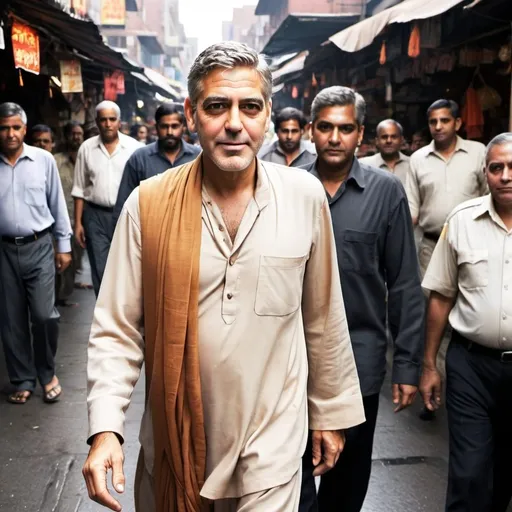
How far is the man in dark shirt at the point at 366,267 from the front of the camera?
10.3ft

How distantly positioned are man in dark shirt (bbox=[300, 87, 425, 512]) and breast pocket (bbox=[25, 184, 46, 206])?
113 inches

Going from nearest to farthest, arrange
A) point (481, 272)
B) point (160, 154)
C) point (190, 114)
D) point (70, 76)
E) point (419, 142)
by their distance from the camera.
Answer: point (190, 114) < point (481, 272) < point (160, 154) < point (419, 142) < point (70, 76)

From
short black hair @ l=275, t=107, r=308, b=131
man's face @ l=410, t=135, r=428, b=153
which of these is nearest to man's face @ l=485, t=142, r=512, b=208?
short black hair @ l=275, t=107, r=308, b=131

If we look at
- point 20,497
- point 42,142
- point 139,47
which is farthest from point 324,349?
point 139,47

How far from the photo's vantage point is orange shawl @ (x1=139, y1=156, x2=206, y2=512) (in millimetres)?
2123

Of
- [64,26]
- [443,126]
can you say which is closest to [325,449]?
[443,126]

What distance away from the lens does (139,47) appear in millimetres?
50531

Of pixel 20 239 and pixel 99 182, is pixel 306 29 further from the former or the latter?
pixel 20 239

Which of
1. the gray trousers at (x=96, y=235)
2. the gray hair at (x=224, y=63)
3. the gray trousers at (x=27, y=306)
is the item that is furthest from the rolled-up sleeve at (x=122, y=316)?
the gray trousers at (x=96, y=235)

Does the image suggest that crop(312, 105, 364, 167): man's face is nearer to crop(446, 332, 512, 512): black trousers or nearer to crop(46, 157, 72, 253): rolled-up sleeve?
crop(446, 332, 512, 512): black trousers

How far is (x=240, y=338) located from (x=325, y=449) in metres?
0.61

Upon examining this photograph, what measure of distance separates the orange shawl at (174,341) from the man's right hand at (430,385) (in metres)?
1.63

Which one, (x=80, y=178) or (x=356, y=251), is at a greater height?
(x=356, y=251)

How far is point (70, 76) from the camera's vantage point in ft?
31.3
